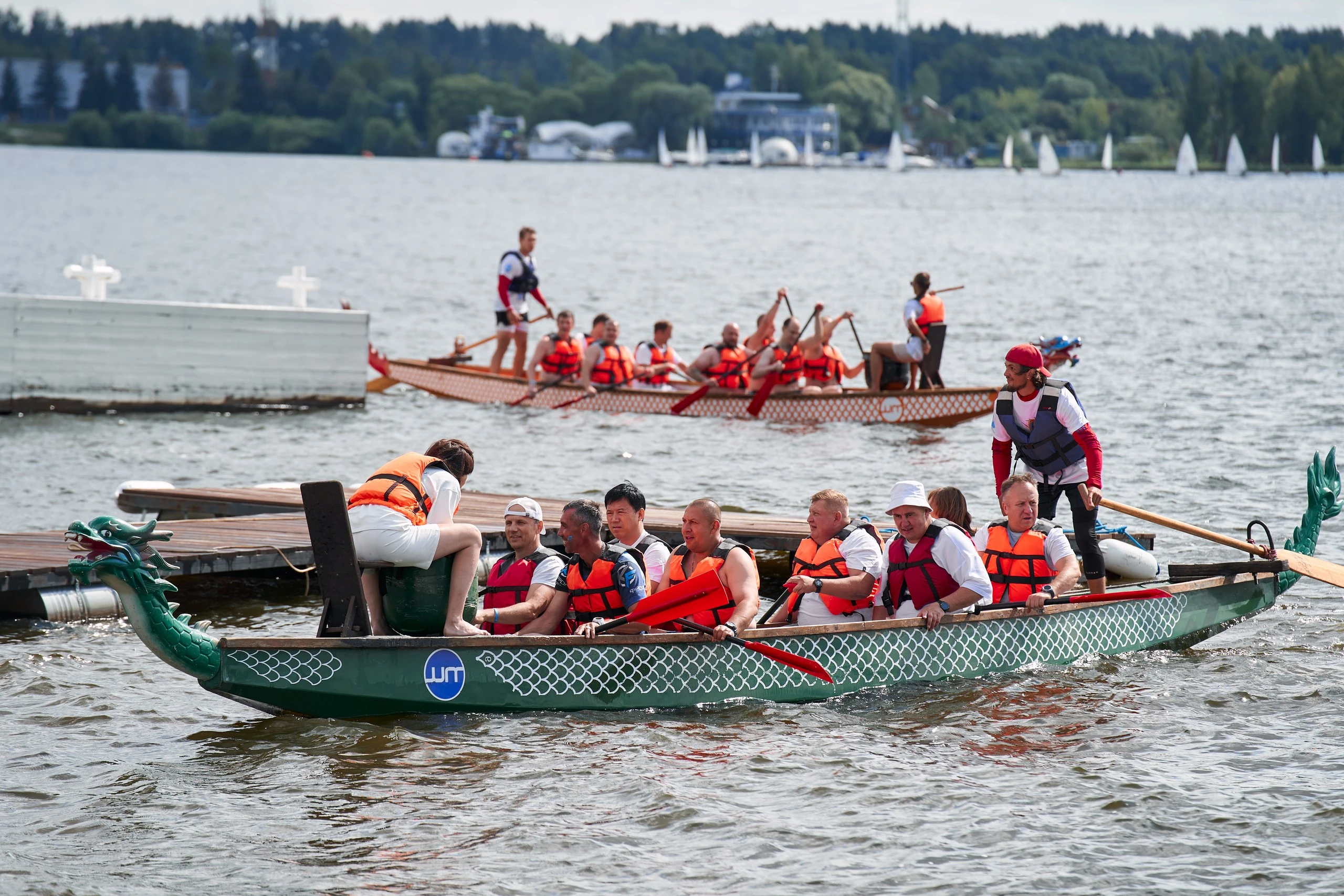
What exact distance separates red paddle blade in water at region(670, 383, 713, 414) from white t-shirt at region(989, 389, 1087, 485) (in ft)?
32.7

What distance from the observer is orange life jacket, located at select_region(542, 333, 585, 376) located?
21672 mm

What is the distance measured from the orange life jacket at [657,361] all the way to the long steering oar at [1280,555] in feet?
35.0

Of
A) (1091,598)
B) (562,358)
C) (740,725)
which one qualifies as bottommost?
(740,725)

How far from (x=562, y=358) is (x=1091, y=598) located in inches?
489

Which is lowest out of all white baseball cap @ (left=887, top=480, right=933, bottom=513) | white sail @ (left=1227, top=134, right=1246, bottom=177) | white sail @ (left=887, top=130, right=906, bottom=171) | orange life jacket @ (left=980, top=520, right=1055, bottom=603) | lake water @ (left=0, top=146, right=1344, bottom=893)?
lake water @ (left=0, top=146, right=1344, bottom=893)

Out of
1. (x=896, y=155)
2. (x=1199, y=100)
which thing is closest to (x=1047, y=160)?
(x=896, y=155)

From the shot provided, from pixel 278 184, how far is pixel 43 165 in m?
44.6

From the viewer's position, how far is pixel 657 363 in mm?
21578

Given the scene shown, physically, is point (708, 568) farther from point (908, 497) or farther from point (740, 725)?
point (908, 497)

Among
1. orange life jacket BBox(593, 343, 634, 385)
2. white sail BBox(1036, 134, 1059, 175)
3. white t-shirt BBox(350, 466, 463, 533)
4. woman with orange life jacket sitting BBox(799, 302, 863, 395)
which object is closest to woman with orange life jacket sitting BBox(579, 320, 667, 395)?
orange life jacket BBox(593, 343, 634, 385)

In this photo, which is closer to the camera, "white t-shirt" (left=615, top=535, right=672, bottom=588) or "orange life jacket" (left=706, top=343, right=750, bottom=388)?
"white t-shirt" (left=615, top=535, right=672, bottom=588)

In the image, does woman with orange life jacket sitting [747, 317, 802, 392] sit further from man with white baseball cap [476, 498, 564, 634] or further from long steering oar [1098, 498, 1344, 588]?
man with white baseball cap [476, 498, 564, 634]

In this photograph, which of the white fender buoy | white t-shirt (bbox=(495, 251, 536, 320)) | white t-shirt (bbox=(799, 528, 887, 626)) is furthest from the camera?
white t-shirt (bbox=(495, 251, 536, 320))

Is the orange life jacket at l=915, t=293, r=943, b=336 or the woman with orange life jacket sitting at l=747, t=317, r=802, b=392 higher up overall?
the orange life jacket at l=915, t=293, r=943, b=336
